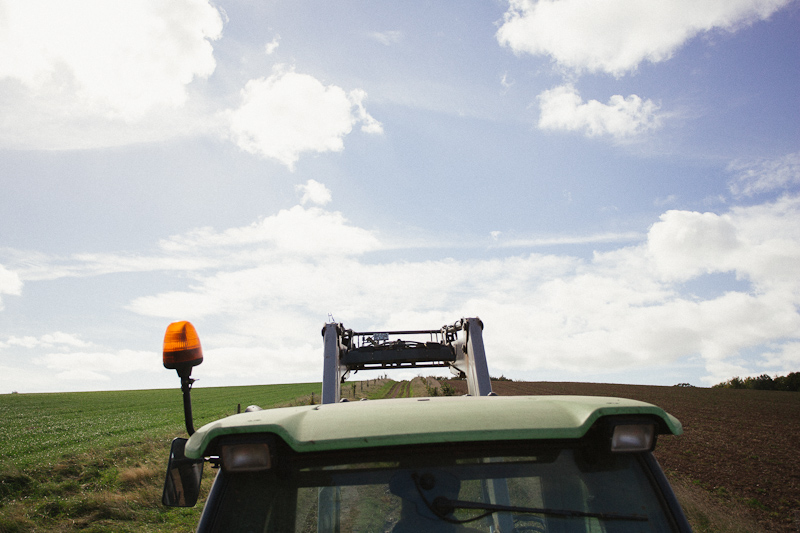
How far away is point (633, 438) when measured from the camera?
1.68 meters

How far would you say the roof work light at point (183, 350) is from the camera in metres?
2.04

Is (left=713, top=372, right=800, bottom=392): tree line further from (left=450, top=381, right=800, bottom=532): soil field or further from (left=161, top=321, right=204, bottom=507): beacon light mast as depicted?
(left=161, top=321, right=204, bottom=507): beacon light mast

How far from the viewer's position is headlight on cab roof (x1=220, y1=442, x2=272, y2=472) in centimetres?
157

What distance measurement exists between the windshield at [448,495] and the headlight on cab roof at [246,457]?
0.07m

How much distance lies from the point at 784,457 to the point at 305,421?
19.6 m

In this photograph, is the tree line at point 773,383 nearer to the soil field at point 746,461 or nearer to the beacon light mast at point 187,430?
the soil field at point 746,461

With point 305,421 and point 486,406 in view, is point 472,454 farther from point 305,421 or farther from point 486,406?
point 305,421

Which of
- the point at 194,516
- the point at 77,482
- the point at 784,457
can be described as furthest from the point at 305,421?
the point at 784,457

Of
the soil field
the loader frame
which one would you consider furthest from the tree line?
the loader frame

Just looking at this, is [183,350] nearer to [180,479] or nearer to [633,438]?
[180,479]

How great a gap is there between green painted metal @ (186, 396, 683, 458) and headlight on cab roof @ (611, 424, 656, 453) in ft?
0.18

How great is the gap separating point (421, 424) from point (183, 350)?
1075 mm

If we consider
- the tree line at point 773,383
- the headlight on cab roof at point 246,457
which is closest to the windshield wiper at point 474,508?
the headlight on cab roof at point 246,457

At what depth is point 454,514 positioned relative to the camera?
5.08ft
